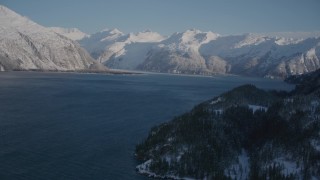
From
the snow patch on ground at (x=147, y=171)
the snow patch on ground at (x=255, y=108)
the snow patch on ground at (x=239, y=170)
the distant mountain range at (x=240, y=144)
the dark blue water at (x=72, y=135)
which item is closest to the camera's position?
the snow patch on ground at (x=147, y=171)

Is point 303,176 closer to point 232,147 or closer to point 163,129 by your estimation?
point 232,147

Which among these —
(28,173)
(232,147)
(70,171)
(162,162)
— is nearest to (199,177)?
(162,162)

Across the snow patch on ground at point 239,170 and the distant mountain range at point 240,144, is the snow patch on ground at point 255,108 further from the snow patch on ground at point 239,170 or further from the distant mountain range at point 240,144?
the snow patch on ground at point 239,170

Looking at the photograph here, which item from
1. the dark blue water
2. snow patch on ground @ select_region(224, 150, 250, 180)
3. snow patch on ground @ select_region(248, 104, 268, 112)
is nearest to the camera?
snow patch on ground @ select_region(224, 150, 250, 180)

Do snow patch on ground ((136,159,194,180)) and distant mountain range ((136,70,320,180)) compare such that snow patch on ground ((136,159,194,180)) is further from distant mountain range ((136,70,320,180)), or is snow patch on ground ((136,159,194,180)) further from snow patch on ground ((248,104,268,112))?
snow patch on ground ((248,104,268,112))

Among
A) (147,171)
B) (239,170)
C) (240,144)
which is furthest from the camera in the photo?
(240,144)

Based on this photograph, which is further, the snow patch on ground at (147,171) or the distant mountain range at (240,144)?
the distant mountain range at (240,144)

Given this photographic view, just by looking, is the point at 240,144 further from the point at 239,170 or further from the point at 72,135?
the point at 72,135

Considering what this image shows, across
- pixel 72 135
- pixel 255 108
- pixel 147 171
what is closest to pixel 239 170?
pixel 147 171

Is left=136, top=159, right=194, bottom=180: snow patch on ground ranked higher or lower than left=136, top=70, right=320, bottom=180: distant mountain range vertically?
lower

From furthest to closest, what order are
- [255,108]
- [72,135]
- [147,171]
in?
[255,108] < [72,135] < [147,171]

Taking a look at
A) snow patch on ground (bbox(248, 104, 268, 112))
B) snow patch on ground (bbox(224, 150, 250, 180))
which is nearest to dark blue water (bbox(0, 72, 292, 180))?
snow patch on ground (bbox(224, 150, 250, 180))

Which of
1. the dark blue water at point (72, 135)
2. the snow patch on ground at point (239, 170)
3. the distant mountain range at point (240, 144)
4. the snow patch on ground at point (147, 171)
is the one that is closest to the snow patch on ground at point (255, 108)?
the distant mountain range at point (240, 144)
